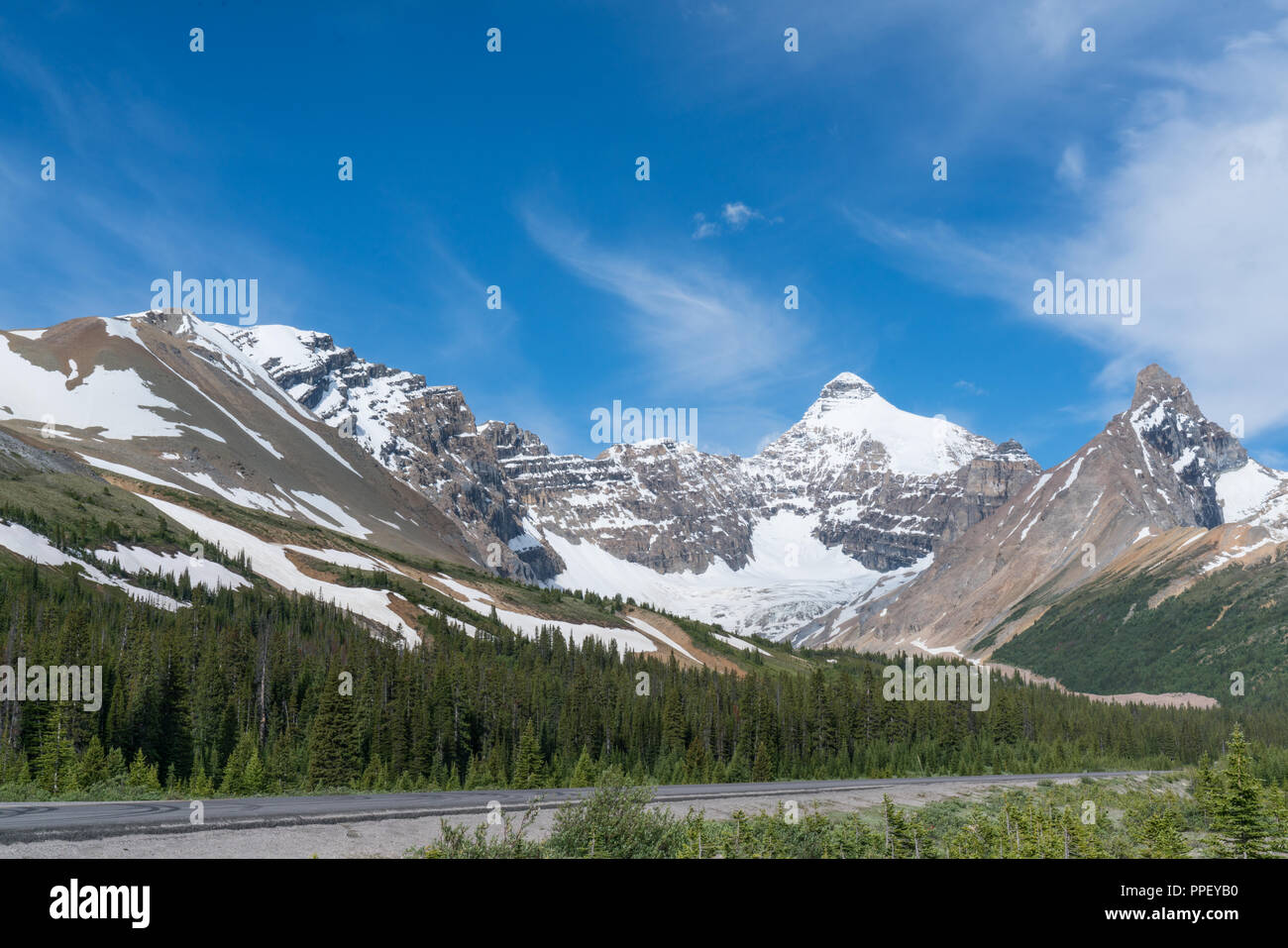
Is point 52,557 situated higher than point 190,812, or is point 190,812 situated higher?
point 52,557

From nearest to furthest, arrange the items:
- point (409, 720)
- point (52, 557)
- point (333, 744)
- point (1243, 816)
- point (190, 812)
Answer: point (190, 812) < point (1243, 816) < point (333, 744) < point (409, 720) < point (52, 557)

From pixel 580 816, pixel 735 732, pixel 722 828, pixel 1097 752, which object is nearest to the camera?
pixel 580 816

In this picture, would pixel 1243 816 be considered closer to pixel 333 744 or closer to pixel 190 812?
pixel 190 812

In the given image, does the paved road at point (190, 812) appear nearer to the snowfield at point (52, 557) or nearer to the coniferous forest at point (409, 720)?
the coniferous forest at point (409, 720)

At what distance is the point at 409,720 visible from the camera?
93.9 metres

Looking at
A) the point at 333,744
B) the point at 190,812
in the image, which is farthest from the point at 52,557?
the point at 190,812

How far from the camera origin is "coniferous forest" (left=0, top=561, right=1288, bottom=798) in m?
74.9

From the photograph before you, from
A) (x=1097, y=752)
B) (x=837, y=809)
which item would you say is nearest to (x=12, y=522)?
(x=837, y=809)

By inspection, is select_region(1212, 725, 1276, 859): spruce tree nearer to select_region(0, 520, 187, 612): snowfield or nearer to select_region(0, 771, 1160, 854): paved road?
select_region(0, 771, 1160, 854): paved road

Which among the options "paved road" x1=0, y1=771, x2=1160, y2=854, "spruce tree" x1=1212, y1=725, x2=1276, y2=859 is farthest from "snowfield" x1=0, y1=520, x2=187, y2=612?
"spruce tree" x1=1212, y1=725, x2=1276, y2=859
